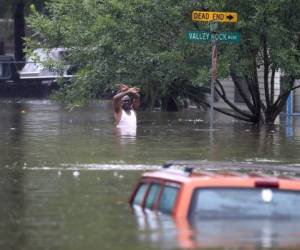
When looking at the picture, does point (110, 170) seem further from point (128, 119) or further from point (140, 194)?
point (128, 119)

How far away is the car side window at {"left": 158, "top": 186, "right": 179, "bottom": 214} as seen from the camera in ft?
31.5

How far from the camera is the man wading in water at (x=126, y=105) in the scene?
24.2 metres

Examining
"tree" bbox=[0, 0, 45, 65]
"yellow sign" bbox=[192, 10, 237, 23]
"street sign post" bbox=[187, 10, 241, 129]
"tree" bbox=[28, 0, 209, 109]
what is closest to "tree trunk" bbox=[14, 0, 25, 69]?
"tree" bbox=[0, 0, 45, 65]

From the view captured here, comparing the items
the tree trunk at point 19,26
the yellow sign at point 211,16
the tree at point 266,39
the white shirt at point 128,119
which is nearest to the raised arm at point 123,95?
the white shirt at point 128,119

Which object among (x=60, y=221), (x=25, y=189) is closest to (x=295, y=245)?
(x=60, y=221)

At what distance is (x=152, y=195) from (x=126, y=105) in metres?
14.1

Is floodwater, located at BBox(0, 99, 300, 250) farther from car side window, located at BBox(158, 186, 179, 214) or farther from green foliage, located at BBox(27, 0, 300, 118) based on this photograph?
green foliage, located at BBox(27, 0, 300, 118)

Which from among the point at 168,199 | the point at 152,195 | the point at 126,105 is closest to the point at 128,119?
the point at 126,105

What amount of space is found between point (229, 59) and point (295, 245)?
16.4m

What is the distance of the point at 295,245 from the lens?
9219 millimetres

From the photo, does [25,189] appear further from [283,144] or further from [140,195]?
[283,144]

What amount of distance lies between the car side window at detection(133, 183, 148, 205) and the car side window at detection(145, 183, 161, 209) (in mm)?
171

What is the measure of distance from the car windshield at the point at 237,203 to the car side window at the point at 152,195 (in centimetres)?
64

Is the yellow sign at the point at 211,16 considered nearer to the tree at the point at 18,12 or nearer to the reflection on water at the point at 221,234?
the reflection on water at the point at 221,234
